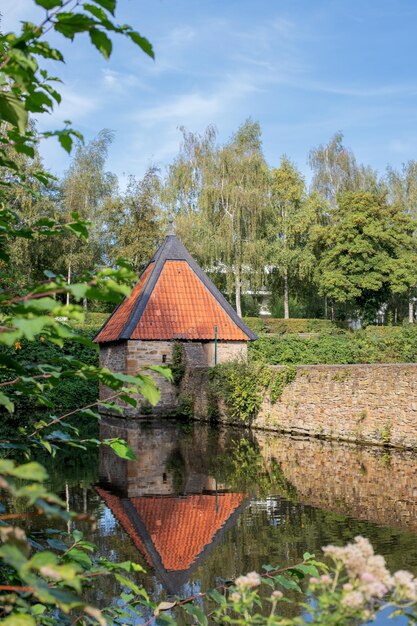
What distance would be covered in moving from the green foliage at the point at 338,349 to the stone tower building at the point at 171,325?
Answer: 24.8ft

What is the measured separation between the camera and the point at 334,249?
152 ft

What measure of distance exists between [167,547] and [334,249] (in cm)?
4084

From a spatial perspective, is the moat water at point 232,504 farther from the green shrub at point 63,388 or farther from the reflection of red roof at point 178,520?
the green shrub at point 63,388

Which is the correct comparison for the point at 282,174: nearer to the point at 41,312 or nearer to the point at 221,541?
the point at 221,541

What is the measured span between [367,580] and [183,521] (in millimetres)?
6647

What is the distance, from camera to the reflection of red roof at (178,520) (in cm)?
662

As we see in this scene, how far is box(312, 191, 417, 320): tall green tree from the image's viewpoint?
149 feet

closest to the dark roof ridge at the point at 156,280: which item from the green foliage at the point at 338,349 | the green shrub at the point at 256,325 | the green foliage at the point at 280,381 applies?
the green foliage at the point at 280,381

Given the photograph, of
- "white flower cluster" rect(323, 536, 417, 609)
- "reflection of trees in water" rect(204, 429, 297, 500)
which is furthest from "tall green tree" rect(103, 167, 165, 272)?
"white flower cluster" rect(323, 536, 417, 609)

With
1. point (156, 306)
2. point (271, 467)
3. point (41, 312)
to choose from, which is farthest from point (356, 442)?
point (41, 312)

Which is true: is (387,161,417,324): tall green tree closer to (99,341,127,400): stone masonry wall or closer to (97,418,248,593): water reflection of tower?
(99,341,127,400): stone masonry wall

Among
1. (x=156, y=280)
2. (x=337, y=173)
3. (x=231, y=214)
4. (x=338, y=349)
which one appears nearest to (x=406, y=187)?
(x=337, y=173)

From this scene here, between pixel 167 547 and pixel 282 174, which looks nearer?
pixel 167 547

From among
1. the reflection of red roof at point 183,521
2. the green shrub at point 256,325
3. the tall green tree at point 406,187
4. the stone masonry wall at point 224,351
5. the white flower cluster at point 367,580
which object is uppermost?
the tall green tree at point 406,187
